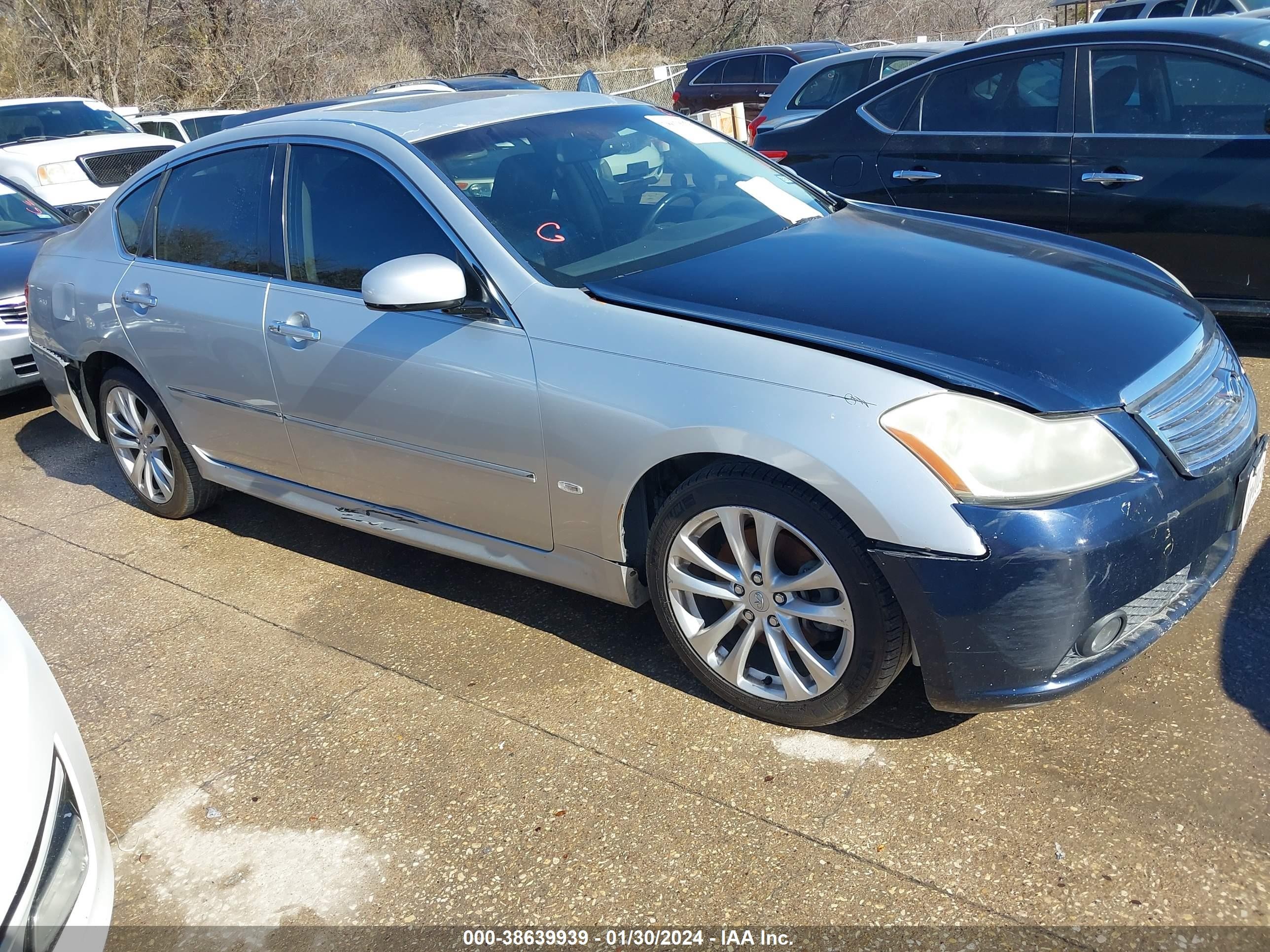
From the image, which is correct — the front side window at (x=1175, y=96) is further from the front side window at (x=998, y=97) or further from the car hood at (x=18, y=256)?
the car hood at (x=18, y=256)

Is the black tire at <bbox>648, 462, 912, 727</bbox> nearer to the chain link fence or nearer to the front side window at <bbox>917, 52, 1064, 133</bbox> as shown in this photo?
the front side window at <bbox>917, 52, 1064, 133</bbox>

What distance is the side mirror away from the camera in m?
3.27

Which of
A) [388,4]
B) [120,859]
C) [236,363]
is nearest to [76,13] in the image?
[388,4]

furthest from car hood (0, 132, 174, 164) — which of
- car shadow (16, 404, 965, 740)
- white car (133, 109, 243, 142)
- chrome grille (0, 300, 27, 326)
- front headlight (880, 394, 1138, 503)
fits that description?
front headlight (880, 394, 1138, 503)

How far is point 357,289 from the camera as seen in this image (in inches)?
146

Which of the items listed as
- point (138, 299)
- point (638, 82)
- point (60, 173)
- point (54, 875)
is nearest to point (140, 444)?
point (138, 299)

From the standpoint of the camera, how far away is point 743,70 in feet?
55.3

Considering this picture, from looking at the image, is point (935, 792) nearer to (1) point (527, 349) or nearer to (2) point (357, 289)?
(1) point (527, 349)

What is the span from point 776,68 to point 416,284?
14507mm

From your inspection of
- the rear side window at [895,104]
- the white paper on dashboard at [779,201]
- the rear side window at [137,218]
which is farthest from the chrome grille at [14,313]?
the rear side window at [895,104]

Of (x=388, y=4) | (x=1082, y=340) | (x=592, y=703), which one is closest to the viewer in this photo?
(x=1082, y=340)

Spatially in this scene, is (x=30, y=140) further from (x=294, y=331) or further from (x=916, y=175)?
(x=294, y=331)

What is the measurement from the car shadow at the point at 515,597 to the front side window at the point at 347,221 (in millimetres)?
1153

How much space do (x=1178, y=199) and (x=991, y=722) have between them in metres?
3.26
